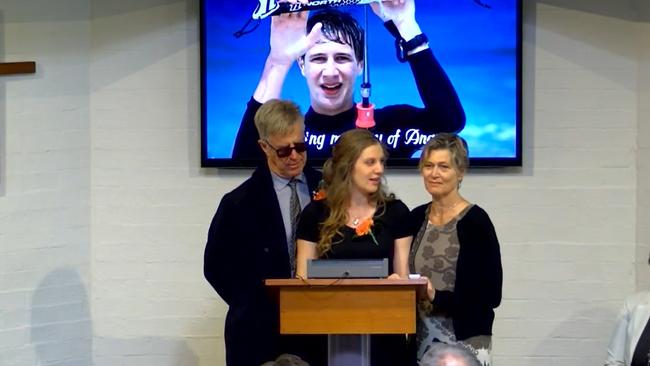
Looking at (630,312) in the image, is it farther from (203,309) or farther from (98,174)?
(98,174)

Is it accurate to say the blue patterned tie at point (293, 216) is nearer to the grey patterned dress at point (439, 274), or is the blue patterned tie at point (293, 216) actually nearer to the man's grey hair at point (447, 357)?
the grey patterned dress at point (439, 274)

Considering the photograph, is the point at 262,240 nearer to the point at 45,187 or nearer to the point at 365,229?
the point at 365,229

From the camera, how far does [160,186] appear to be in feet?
16.0

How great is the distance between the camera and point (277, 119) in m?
3.43

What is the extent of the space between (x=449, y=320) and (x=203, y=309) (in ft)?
6.12

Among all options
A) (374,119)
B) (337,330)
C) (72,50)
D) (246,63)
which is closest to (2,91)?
(72,50)

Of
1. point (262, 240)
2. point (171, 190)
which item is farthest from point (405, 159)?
point (262, 240)

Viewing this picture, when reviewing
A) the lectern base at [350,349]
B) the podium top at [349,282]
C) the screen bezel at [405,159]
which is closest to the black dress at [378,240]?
the lectern base at [350,349]

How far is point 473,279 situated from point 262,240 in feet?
2.45

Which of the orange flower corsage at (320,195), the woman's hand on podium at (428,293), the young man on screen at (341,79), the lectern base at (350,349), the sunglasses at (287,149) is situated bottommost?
the lectern base at (350,349)

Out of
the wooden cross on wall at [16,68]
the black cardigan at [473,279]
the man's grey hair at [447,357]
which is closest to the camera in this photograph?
the man's grey hair at [447,357]

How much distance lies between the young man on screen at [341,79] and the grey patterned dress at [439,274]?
1345 millimetres

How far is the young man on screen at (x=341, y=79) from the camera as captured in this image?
465cm

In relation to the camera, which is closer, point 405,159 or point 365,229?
point 365,229
